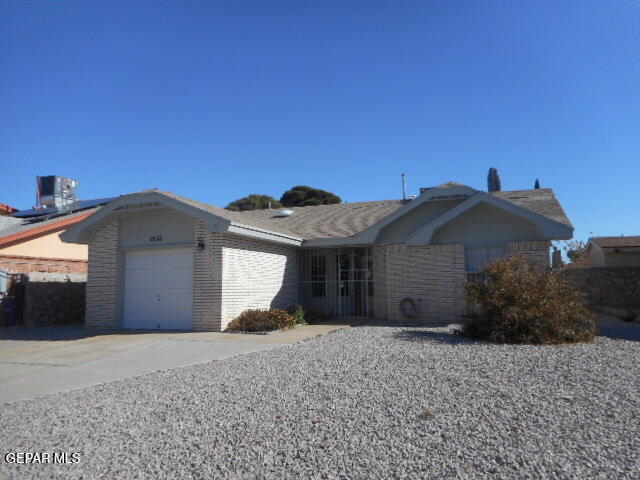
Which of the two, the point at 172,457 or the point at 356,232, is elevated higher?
the point at 356,232

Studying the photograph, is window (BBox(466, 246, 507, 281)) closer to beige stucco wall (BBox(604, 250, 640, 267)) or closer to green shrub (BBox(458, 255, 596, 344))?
green shrub (BBox(458, 255, 596, 344))

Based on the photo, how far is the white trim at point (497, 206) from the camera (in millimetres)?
11984

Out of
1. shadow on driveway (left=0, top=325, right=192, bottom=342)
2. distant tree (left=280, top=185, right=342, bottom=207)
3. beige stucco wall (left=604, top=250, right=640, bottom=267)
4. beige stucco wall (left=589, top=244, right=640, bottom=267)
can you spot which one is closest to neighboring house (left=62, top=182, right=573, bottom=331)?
shadow on driveway (left=0, top=325, right=192, bottom=342)

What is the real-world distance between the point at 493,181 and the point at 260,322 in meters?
13.8

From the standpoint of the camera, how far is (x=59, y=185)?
76.4ft

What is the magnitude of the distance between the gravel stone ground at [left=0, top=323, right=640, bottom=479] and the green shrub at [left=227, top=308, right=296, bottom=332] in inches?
188

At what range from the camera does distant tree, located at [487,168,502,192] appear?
66.3ft

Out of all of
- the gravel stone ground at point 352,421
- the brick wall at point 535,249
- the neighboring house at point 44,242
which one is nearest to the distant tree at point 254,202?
the neighboring house at point 44,242

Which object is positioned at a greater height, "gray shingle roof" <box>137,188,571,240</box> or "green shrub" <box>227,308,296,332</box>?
"gray shingle roof" <box>137,188,571,240</box>

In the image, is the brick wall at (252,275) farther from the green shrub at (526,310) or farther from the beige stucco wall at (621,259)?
the beige stucco wall at (621,259)

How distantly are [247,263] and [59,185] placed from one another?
15898 mm

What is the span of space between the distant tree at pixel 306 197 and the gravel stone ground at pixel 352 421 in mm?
37321

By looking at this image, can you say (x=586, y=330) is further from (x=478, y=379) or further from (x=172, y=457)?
(x=172, y=457)

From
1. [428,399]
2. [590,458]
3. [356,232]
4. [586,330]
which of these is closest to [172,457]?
[428,399]
